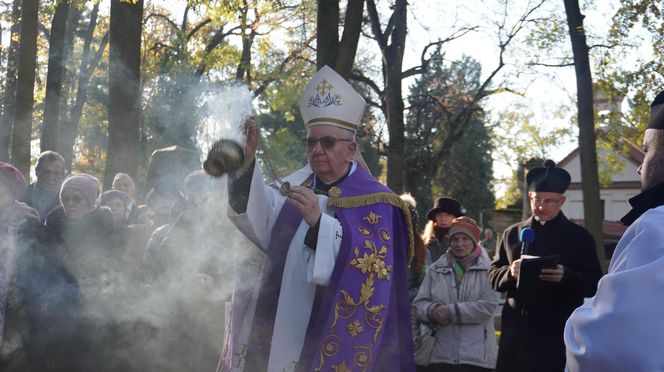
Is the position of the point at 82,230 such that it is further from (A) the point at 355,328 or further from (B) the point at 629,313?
(B) the point at 629,313

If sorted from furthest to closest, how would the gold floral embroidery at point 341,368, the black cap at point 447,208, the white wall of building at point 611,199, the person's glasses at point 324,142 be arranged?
1. the white wall of building at point 611,199
2. the black cap at point 447,208
3. the person's glasses at point 324,142
4. the gold floral embroidery at point 341,368

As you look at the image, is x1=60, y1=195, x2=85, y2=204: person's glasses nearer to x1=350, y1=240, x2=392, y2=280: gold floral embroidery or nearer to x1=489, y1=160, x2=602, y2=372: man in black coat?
x1=350, y1=240, x2=392, y2=280: gold floral embroidery

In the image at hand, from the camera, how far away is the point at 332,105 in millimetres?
4574

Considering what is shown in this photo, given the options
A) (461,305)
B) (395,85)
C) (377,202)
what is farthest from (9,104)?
(377,202)

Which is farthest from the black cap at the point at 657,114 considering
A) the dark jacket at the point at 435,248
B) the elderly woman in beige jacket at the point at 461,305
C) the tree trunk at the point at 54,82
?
the tree trunk at the point at 54,82

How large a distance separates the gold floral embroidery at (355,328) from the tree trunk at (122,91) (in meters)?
5.89

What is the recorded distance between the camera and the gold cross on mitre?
468 centimetres

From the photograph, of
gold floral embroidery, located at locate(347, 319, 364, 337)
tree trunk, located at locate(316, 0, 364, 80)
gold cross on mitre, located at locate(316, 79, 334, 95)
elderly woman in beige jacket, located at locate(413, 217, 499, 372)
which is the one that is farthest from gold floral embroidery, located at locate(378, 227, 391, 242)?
tree trunk, located at locate(316, 0, 364, 80)

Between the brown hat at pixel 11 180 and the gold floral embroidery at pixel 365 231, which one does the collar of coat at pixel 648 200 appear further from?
the brown hat at pixel 11 180

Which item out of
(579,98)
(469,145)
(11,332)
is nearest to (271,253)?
(11,332)

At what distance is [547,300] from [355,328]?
185 cm

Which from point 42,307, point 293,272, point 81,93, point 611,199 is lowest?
point 42,307

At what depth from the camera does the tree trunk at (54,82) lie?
14477 millimetres

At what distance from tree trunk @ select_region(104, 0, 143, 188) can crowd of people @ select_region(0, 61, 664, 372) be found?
69.2 inches
